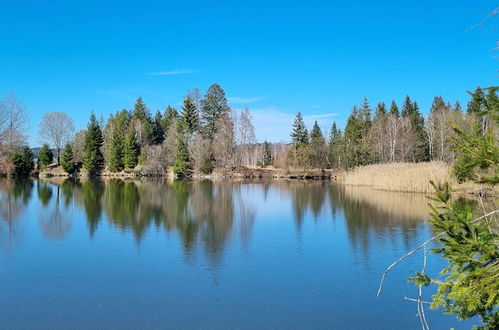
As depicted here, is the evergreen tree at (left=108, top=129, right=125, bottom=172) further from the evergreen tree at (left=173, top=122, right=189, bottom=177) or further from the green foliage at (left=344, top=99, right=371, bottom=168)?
the green foliage at (left=344, top=99, right=371, bottom=168)

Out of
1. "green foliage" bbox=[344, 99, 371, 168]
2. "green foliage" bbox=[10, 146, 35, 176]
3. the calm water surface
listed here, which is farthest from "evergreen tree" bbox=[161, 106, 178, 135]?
the calm water surface

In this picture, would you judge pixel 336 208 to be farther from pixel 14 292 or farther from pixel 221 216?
pixel 14 292

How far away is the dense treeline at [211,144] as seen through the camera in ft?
150

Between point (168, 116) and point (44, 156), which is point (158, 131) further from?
point (44, 156)

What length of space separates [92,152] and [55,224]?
37480mm

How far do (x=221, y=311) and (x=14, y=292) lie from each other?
399cm

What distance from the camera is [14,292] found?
330 inches

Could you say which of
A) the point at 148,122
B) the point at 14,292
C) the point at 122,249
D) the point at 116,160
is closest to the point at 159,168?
the point at 116,160

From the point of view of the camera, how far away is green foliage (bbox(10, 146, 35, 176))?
46941 mm

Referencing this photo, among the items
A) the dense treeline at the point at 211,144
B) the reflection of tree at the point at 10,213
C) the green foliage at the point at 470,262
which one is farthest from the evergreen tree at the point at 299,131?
the green foliage at the point at 470,262

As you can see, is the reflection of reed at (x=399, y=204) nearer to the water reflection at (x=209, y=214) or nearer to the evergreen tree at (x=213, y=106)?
the water reflection at (x=209, y=214)

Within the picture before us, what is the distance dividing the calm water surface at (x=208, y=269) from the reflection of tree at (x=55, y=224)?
0.04 meters

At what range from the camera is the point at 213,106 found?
58.2m

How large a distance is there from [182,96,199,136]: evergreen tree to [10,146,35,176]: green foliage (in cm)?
1728
